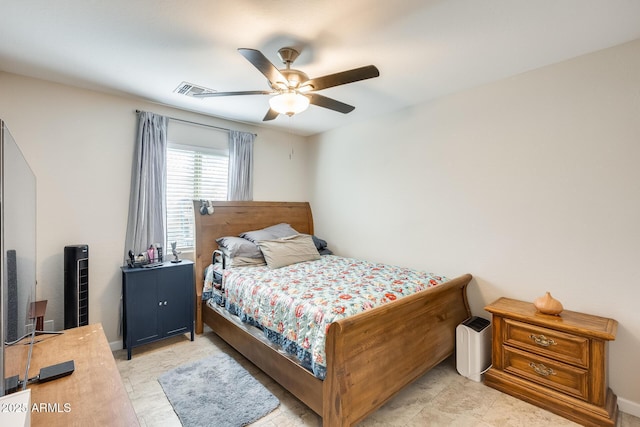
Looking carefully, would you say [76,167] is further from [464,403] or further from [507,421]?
[507,421]

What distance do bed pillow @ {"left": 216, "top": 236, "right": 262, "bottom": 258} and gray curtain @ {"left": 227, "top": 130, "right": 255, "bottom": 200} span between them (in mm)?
697

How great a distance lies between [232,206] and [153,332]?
1.59 metres

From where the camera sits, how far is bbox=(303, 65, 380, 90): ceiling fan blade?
180 centimetres

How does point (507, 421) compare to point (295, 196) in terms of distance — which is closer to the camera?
point (507, 421)

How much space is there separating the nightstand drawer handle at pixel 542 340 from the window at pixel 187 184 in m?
3.43

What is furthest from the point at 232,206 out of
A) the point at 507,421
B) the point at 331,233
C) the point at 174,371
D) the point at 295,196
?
the point at 507,421

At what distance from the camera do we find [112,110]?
9.56ft

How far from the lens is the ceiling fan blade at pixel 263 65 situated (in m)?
1.65

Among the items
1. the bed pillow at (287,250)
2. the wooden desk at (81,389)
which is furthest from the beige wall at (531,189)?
the wooden desk at (81,389)

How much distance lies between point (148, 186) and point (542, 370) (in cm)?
384

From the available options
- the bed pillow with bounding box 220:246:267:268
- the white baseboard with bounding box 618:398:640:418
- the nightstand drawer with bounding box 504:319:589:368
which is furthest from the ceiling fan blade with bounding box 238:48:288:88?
the white baseboard with bounding box 618:398:640:418

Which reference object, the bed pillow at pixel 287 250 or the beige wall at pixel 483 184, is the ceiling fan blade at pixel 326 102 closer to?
the beige wall at pixel 483 184

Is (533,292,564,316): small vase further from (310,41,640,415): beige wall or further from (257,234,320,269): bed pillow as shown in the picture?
(257,234,320,269): bed pillow

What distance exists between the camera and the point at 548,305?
2145 millimetres
